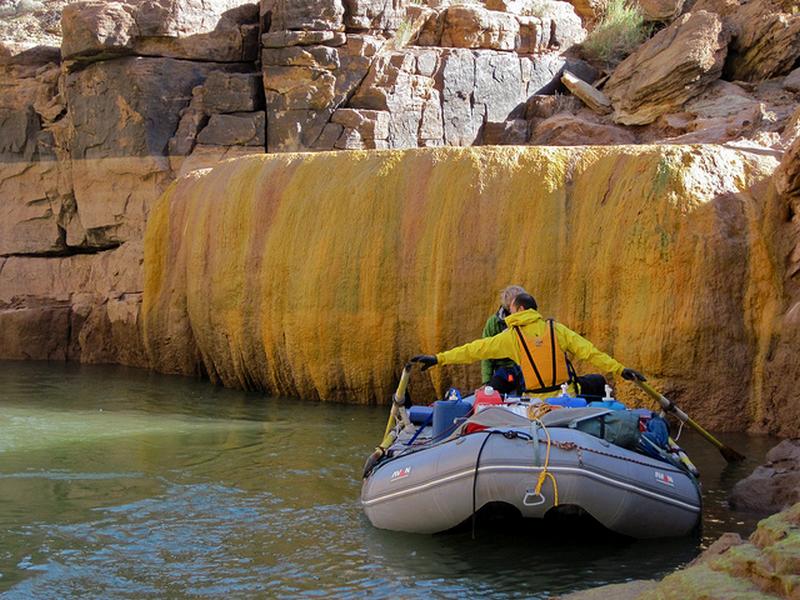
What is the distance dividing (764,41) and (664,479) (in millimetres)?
12256

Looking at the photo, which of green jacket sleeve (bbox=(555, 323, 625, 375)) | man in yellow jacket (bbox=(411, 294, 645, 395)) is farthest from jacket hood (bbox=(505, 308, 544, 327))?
green jacket sleeve (bbox=(555, 323, 625, 375))

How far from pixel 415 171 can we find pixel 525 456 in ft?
23.9

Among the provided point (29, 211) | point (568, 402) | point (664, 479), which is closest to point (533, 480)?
point (664, 479)

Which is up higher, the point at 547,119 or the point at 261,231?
the point at 547,119

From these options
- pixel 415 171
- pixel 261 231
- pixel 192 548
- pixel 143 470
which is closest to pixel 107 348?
pixel 261 231

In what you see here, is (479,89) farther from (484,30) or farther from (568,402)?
(568,402)

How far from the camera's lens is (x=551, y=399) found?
8148mm

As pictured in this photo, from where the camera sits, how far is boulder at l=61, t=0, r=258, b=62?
1880cm

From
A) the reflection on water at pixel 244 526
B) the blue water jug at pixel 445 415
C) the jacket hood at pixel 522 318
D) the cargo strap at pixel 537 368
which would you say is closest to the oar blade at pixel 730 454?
the reflection on water at pixel 244 526

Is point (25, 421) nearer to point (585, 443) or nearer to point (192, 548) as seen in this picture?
point (192, 548)

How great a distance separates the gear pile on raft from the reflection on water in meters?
0.25

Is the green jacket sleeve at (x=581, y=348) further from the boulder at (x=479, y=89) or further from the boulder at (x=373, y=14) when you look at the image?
the boulder at (x=373, y=14)

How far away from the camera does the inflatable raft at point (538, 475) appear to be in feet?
23.1

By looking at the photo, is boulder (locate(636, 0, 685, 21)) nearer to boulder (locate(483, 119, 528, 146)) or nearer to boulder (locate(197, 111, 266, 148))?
boulder (locate(483, 119, 528, 146))
